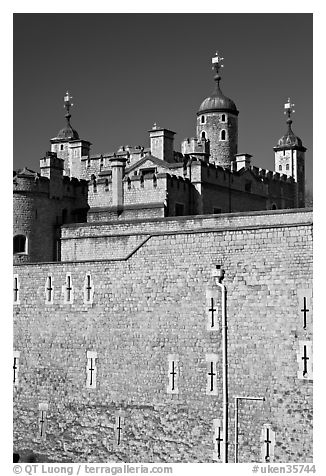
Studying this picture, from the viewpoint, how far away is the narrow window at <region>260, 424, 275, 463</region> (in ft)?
74.5

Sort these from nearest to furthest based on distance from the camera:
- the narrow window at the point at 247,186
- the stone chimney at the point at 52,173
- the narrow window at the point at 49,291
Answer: the narrow window at the point at 49,291 < the stone chimney at the point at 52,173 < the narrow window at the point at 247,186

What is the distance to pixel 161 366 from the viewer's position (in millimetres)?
24844

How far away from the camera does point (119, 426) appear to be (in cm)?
2555

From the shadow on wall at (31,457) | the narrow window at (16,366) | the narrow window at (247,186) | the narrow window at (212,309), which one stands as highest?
the narrow window at (247,186)

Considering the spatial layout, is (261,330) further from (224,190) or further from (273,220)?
(224,190)

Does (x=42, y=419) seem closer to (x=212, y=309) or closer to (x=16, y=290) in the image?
(x=16, y=290)

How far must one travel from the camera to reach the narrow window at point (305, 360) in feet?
73.0

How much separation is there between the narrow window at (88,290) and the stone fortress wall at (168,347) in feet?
0.11

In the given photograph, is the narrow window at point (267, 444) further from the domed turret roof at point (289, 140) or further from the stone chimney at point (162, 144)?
the domed turret roof at point (289, 140)

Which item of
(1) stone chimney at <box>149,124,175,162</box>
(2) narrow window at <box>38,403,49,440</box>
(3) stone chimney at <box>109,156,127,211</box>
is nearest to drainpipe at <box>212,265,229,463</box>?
(2) narrow window at <box>38,403,49,440</box>

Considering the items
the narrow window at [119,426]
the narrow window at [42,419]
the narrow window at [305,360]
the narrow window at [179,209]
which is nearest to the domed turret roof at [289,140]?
the narrow window at [179,209]

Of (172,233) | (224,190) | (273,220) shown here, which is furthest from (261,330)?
(224,190)
